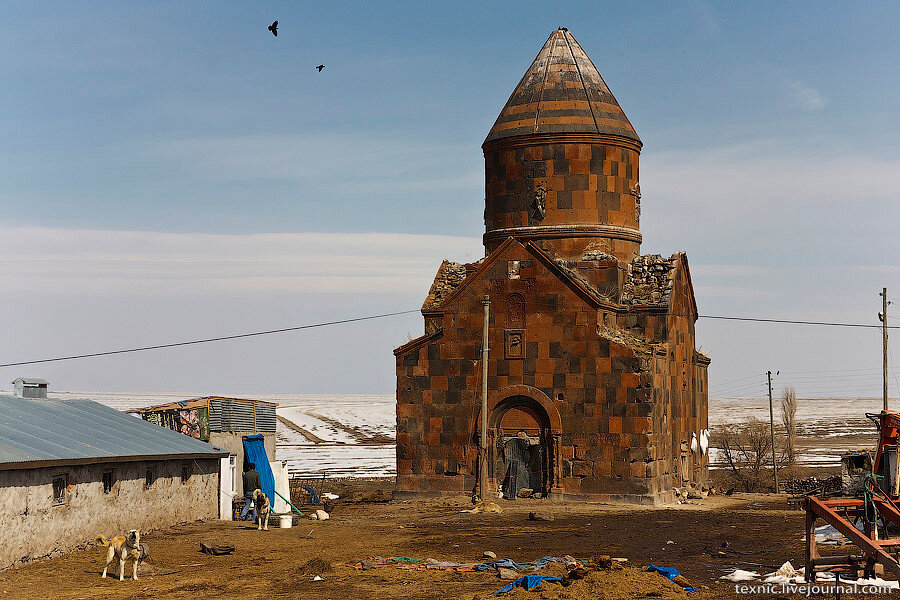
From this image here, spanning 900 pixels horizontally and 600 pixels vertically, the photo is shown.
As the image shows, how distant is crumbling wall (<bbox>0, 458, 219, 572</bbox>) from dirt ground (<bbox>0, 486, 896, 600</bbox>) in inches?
14.4

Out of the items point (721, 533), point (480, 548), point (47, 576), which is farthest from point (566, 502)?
point (47, 576)

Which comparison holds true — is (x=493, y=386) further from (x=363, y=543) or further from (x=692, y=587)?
(x=692, y=587)

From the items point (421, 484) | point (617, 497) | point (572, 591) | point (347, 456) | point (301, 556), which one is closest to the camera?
point (572, 591)

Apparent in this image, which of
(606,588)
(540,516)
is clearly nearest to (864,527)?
(606,588)

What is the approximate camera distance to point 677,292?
33812 mm

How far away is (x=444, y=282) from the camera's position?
1382 inches

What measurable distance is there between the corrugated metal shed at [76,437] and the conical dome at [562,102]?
46.4ft

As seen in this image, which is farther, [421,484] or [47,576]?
[421,484]

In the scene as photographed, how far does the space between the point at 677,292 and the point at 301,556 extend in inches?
686

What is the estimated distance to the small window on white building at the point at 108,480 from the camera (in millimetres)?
22348

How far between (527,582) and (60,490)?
9.56 meters

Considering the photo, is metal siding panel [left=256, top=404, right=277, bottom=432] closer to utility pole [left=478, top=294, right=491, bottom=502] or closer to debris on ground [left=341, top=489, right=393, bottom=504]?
debris on ground [left=341, top=489, right=393, bottom=504]

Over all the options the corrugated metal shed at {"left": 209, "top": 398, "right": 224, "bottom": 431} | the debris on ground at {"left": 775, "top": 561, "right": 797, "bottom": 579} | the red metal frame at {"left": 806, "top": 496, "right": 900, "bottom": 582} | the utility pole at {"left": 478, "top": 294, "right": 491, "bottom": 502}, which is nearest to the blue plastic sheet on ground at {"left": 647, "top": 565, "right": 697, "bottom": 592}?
the debris on ground at {"left": 775, "top": 561, "right": 797, "bottom": 579}

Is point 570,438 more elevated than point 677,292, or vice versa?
point 677,292
